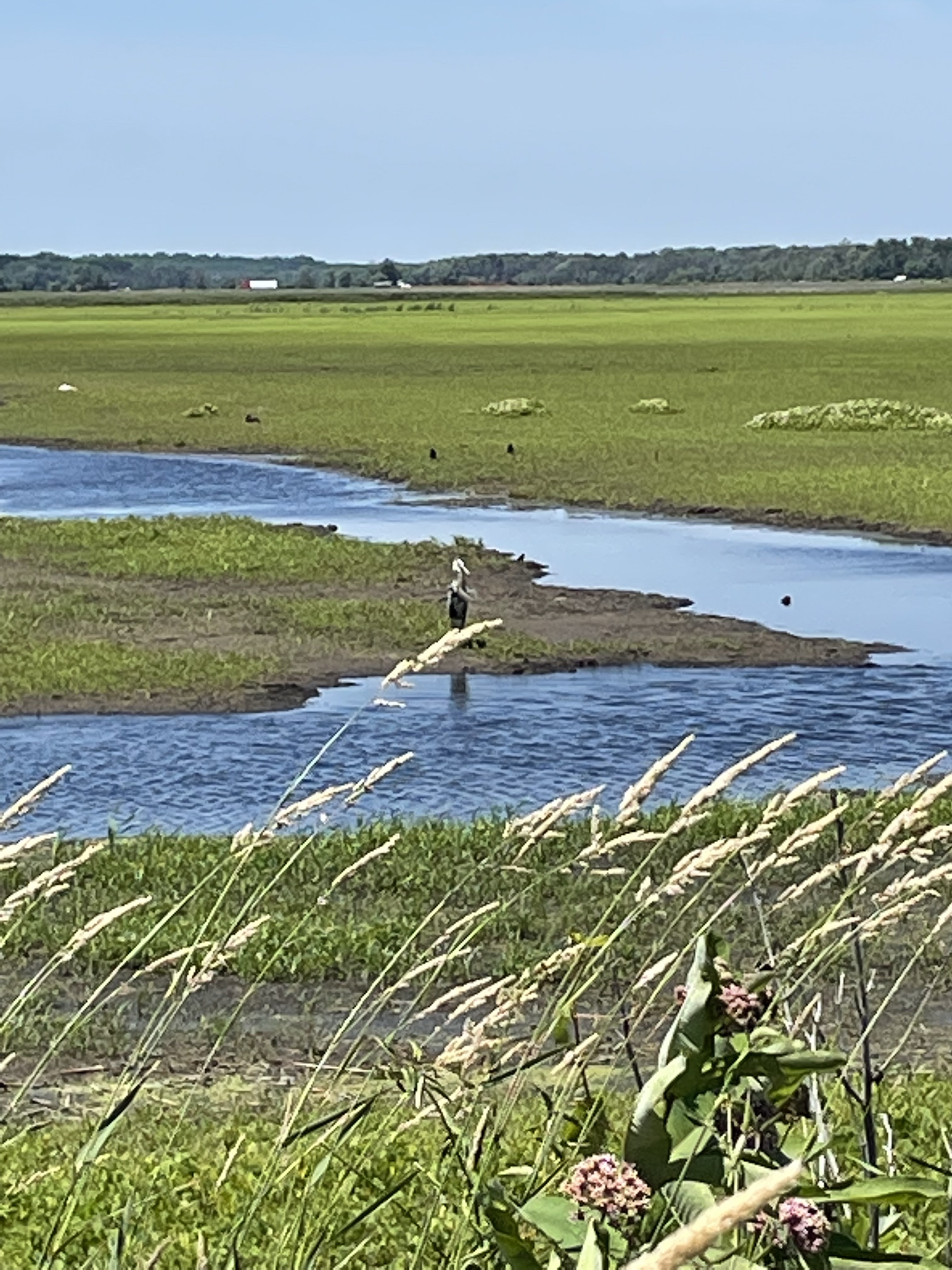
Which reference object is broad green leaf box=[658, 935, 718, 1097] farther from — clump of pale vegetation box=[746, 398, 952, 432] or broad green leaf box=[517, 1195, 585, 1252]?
clump of pale vegetation box=[746, 398, 952, 432]

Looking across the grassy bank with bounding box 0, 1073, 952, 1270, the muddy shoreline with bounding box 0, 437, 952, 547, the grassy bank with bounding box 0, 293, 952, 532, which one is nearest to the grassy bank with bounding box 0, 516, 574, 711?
the muddy shoreline with bounding box 0, 437, 952, 547

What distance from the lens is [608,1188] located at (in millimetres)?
2236

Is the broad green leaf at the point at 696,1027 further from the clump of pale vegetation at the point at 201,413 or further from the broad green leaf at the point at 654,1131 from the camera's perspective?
the clump of pale vegetation at the point at 201,413

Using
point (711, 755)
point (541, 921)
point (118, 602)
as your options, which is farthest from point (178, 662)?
point (541, 921)

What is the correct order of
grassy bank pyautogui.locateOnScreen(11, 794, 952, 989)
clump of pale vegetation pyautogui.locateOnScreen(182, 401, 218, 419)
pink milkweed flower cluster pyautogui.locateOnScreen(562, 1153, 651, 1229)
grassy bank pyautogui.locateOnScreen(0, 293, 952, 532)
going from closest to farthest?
1. pink milkweed flower cluster pyautogui.locateOnScreen(562, 1153, 651, 1229)
2. grassy bank pyautogui.locateOnScreen(11, 794, 952, 989)
3. grassy bank pyautogui.locateOnScreen(0, 293, 952, 532)
4. clump of pale vegetation pyautogui.locateOnScreen(182, 401, 218, 419)

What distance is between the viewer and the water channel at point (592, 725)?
15.2 meters

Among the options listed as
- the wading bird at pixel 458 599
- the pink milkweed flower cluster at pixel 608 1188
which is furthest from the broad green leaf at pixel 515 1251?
the wading bird at pixel 458 599

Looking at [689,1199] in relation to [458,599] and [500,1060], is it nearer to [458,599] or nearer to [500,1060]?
[500,1060]

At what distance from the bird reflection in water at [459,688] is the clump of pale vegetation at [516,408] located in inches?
1150

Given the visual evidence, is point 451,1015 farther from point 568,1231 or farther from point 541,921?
point 541,921

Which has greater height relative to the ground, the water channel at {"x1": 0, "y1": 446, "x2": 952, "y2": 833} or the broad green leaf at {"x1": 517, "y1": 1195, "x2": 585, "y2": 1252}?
the broad green leaf at {"x1": 517, "y1": 1195, "x2": 585, "y2": 1252}

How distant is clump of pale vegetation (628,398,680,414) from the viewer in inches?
1937

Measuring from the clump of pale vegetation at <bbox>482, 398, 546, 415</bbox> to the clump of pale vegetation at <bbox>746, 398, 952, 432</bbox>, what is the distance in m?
5.99

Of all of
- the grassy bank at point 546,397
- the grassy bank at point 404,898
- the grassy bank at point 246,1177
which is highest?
the grassy bank at point 246,1177
